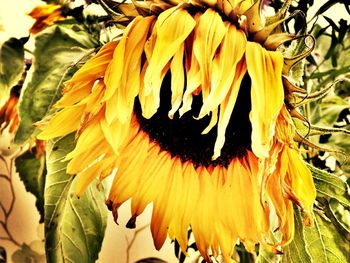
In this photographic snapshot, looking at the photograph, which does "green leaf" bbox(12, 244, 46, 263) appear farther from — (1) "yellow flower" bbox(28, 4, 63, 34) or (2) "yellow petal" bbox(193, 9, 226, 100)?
(2) "yellow petal" bbox(193, 9, 226, 100)

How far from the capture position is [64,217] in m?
0.63

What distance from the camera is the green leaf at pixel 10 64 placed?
0.76m

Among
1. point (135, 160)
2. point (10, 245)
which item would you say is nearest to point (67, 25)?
point (135, 160)

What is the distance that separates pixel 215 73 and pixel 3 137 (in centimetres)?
51

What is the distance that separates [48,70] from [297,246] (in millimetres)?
334

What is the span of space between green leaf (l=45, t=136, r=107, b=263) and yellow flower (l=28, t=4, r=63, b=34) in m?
0.20

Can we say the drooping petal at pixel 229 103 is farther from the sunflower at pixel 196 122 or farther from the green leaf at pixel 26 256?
the green leaf at pixel 26 256

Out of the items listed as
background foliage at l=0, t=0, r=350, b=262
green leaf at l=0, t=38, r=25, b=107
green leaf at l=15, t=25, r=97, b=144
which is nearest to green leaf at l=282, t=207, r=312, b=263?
background foliage at l=0, t=0, r=350, b=262

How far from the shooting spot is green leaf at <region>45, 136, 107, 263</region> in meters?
0.62

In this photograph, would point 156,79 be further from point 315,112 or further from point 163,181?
point 315,112

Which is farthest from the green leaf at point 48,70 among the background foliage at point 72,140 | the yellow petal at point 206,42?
the yellow petal at point 206,42

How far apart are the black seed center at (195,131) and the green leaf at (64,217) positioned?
0.09 metres

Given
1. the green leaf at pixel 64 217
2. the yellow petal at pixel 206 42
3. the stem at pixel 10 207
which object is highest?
the yellow petal at pixel 206 42

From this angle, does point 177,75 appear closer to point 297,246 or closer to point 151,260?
point 297,246
